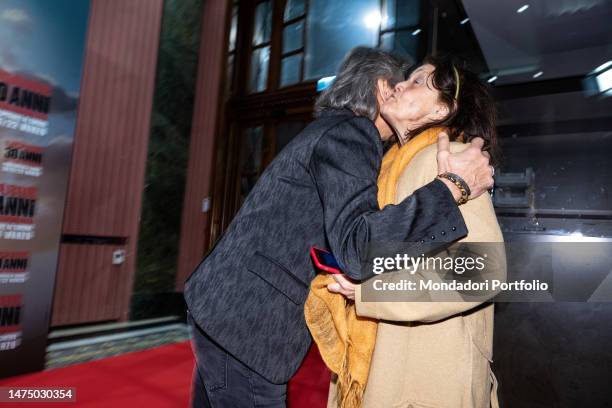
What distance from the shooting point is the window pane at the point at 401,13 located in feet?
13.0

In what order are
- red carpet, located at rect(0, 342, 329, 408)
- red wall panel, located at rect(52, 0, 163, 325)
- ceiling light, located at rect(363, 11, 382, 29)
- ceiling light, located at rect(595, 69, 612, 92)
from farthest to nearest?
ceiling light, located at rect(363, 11, 382, 29) → red wall panel, located at rect(52, 0, 163, 325) → ceiling light, located at rect(595, 69, 612, 92) → red carpet, located at rect(0, 342, 329, 408)

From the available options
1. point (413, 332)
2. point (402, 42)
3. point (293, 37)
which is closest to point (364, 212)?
point (413, 332)

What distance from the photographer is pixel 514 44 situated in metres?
2.99

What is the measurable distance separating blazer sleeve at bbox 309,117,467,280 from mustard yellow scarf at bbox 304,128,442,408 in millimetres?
182

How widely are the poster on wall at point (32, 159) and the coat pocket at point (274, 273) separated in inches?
100

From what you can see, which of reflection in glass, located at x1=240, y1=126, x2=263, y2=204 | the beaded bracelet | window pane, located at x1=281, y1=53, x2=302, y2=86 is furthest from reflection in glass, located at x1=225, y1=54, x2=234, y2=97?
the beaded bracelet

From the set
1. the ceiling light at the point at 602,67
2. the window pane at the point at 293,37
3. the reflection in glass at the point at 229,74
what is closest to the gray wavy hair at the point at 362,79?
the ceiling light at the point at 602,67

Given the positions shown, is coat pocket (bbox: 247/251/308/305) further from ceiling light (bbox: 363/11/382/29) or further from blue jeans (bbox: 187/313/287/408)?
ceiling light (bbox: 363/11/382/29)

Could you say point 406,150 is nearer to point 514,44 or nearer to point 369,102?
point 369,102

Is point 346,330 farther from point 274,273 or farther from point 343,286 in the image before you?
point 274,273

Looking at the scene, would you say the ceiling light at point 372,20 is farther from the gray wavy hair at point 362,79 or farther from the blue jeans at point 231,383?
the blue jeans at point 231,383

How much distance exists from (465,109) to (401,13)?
351 cm

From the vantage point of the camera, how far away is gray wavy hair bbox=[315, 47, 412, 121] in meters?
1.07

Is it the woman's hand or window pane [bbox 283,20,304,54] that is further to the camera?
window pane [bbox 283,20,304,54]
